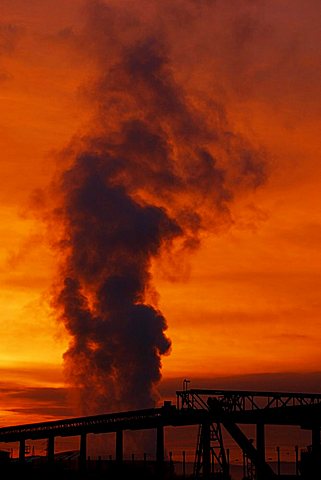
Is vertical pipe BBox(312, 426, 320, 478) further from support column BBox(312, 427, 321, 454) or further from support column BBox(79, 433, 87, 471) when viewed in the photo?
support column BBox(79, 433, 87, 471)

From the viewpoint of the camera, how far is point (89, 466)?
92.6 metres

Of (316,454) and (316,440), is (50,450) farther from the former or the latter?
(316,454)

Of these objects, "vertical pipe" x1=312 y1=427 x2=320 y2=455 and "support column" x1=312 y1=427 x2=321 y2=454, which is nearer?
"vertical pipe" x1=312 y1=427 x2=320 y2=455

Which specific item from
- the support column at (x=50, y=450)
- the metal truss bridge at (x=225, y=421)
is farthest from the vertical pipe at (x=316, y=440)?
the support column at (x=50, y=450)

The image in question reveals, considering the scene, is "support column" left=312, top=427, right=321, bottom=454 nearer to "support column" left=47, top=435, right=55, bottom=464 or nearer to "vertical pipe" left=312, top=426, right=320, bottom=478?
"vertical pipe" left=312, top=426, right=320, bottom=478

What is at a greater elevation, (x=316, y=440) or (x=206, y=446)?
(x=316, y=440)

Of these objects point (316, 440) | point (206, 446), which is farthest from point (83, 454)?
point (316, 440)

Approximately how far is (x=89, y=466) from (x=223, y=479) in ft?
99.2

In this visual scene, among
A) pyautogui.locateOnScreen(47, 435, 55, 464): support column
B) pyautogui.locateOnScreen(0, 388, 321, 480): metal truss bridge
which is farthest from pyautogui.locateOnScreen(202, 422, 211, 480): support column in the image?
pyautogui.locateOnScreen(47, 435, 55, 464): support column

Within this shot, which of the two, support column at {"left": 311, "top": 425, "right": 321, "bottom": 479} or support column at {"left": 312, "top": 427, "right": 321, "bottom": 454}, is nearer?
support column at {"left": 311, "top": 425, "right": 321, "bottom": 479}

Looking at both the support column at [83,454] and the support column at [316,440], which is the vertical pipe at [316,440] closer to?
the support column at [316,440]

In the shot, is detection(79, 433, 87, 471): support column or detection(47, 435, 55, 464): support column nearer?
detection(79, 433, 87, 471): support column

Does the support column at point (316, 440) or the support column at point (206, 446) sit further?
the support column at point (316, 440)

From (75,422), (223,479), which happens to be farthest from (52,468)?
(223,479)
